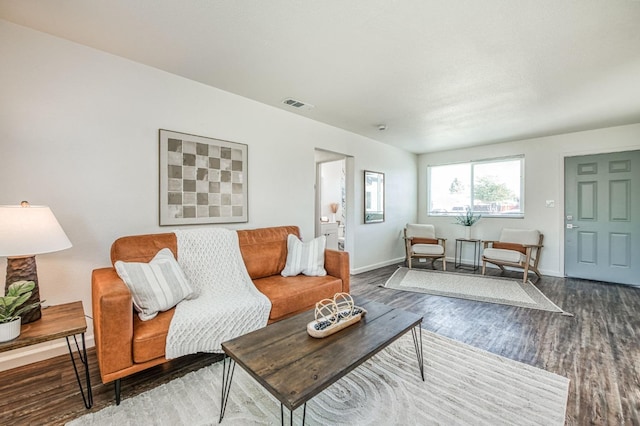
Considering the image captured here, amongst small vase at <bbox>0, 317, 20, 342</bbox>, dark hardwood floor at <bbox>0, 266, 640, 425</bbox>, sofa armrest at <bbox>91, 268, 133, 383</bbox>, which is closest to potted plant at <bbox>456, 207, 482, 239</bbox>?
dark hardwood floor at <bbox>0, 266, 640, 425</bbox>

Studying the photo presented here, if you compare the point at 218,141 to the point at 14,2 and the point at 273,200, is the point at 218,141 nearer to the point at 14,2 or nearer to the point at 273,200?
the point at 273,200

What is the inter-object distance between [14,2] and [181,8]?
1050 millimetres

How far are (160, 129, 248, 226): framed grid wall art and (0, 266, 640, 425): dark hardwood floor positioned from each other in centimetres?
134

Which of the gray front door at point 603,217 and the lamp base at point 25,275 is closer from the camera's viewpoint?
the lamp base at point 25,275

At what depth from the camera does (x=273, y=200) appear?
351 centimetres

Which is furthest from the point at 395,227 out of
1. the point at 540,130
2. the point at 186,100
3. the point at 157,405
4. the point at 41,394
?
the point at 41,394

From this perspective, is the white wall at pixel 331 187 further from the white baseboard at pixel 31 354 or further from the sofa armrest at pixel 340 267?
the white baseboard at pixel 31 354

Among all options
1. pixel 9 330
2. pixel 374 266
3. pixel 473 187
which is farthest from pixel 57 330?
pixel 473 187

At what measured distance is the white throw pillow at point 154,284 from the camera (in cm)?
182

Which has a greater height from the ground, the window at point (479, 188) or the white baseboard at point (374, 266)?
the window at point (479, 188)

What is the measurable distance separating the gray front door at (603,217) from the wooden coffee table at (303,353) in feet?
14.6

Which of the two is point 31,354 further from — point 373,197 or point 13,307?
point 373,197

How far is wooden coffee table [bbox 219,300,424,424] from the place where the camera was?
115cm

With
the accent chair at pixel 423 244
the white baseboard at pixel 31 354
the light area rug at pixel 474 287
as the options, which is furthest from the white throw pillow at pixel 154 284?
the accent chair at pixel 423 244
